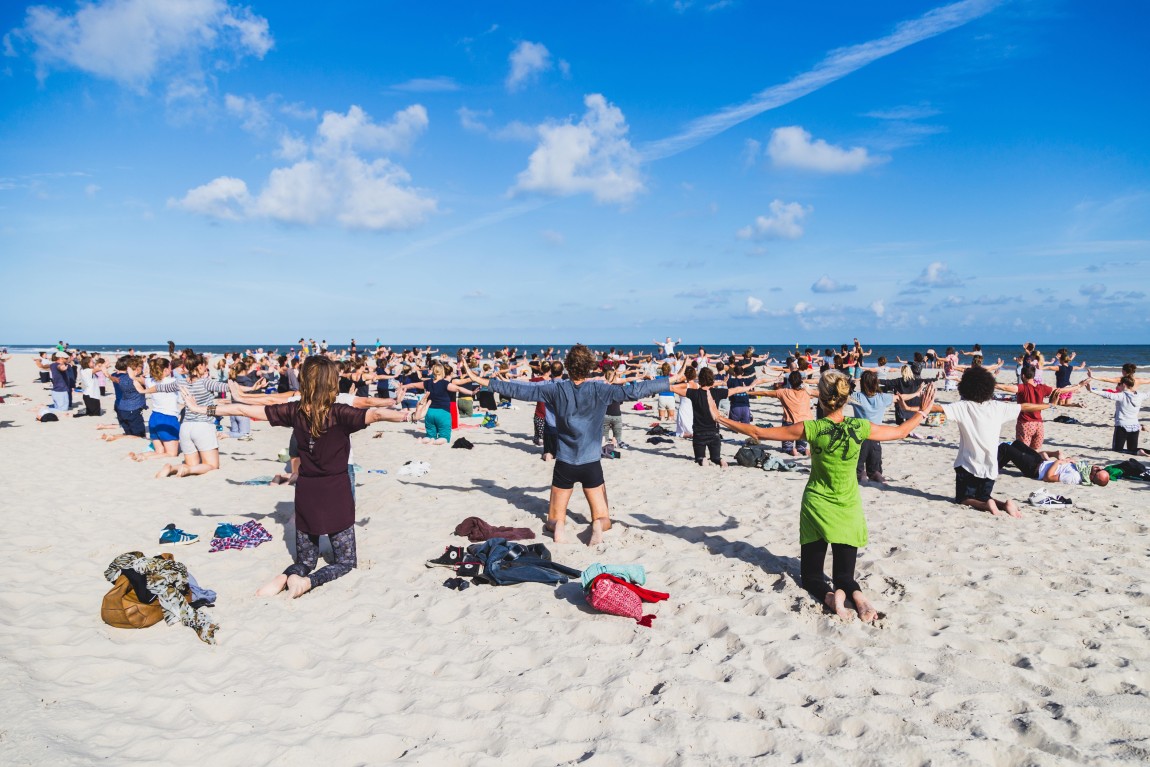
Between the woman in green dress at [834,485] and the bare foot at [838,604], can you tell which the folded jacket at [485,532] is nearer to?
the woman in green dress at [834,485]

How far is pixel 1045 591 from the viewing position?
516cm

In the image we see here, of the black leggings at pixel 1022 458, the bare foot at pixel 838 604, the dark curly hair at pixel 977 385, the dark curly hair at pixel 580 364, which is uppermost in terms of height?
the dark curly hair at pixel 580 364

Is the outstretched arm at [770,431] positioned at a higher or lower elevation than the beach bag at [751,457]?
higher

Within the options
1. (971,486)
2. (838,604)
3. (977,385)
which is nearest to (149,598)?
(838,604)

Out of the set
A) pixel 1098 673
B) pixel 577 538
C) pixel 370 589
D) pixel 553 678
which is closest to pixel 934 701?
pixel 1098 673

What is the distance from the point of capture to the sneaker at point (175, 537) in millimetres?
6539

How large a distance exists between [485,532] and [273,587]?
2.24 metres

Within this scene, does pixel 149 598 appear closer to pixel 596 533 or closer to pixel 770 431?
pixel 596 533

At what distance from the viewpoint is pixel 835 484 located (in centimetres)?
512

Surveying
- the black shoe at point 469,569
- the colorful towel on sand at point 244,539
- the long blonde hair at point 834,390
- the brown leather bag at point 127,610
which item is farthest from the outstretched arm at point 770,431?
the colorful towel on sand at point 244,539

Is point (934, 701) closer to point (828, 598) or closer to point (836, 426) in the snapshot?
point (828, 598)

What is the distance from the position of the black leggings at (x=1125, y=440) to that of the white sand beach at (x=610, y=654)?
16.9 feet

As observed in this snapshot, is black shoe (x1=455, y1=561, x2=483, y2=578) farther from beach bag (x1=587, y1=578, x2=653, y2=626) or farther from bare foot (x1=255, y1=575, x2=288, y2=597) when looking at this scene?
bare foot (x1=255, y1=575, x2=288, y2=597)

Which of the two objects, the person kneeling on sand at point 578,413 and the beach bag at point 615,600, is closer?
the beach bag at point 615,600
